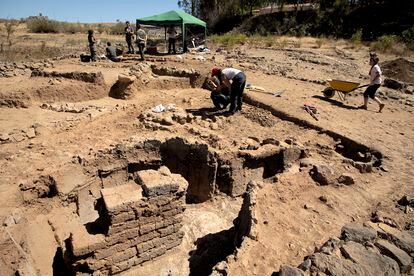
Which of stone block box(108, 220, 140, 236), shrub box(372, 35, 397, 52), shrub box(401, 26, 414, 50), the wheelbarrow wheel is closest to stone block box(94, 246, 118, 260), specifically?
stone block box(108, 220, 140, 236)

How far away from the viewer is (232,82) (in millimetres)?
8398

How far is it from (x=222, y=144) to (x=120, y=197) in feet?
9.77

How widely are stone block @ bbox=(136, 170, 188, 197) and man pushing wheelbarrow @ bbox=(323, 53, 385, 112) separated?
272 inches

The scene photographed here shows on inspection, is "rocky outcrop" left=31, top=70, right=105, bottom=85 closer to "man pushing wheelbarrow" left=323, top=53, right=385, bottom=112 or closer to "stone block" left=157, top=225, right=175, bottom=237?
"stone block" left=157, top=225, right=175, bottom=237

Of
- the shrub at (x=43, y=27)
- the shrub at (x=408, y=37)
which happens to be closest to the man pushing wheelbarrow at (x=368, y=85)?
the shrub at (x=408, y=37)

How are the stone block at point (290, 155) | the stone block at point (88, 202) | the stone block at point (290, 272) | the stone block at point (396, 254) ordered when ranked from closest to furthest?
the stone block at point (290, 272) < the stone block at point (396, 254) < the stone block at point (88, 202) < the stone block at point (290, 155)

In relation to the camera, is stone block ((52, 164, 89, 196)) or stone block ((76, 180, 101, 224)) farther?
stone block ((76, 180, 101, 224))

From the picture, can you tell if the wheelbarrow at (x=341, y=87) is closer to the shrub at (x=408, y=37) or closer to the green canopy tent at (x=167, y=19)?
the green canopy tent at (x=167, y=19)

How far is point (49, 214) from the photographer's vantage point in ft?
16.5

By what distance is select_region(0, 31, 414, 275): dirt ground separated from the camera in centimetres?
427

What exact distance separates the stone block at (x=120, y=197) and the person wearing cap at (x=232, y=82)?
14.9ft

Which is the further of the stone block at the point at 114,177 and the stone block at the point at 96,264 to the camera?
the stone block at the point at 114,177

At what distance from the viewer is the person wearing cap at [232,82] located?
8.22 m

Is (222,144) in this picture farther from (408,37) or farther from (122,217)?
(408,37)
